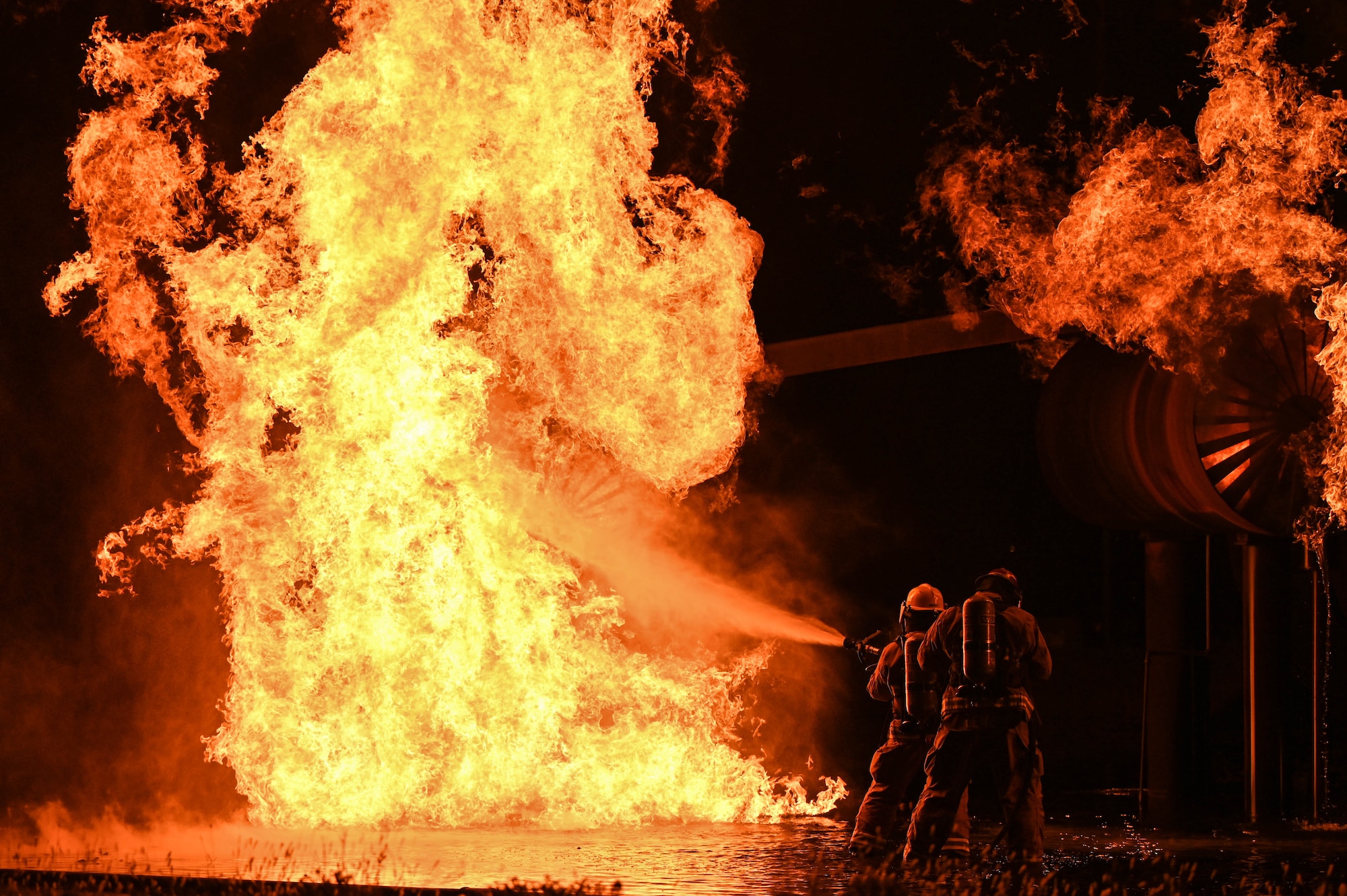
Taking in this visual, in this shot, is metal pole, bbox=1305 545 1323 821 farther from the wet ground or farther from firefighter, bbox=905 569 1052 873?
firefighter, bbox=905 569 1052 873

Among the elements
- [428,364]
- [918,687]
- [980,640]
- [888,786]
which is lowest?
[888,786]

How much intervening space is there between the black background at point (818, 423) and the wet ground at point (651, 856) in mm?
1837

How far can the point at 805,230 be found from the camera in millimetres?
14688

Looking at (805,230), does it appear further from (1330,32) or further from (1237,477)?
(1237,477)

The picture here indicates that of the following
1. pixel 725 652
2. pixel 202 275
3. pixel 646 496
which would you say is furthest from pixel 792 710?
pixel 202 275

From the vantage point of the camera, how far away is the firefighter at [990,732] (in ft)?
23.0

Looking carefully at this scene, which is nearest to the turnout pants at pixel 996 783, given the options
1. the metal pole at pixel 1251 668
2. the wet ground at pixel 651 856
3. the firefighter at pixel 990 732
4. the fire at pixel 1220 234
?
the firefighter at pixel 990 732

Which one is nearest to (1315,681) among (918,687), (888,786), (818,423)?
(918,687)

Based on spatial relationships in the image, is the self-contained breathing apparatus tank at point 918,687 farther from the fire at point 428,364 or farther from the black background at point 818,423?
the black background at point 818,423

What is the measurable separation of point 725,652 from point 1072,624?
380 centimetres

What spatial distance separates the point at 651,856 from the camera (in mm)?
7320

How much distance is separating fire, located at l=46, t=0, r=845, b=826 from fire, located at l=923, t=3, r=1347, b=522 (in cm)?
249

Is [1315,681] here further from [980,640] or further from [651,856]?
[651,856]

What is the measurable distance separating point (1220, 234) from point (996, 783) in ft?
14.4
